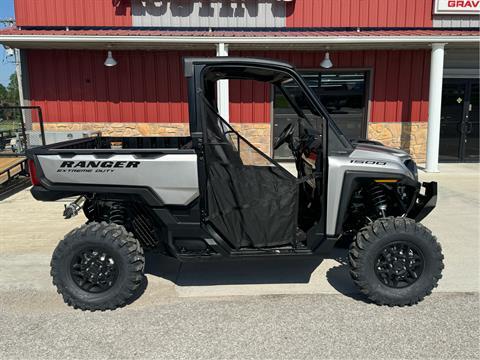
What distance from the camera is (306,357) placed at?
2.73 metres

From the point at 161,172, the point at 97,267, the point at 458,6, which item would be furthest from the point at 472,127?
the point at 97,267

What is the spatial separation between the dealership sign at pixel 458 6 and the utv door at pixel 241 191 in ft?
31.1

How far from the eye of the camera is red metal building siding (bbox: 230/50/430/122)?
10.8 meters

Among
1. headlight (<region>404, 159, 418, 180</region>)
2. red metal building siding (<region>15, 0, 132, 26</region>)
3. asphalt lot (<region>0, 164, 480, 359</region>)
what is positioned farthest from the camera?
red metal building siding (<region>15, 0, 132, 26</region>)

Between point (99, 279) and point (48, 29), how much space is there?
8958 millimetres

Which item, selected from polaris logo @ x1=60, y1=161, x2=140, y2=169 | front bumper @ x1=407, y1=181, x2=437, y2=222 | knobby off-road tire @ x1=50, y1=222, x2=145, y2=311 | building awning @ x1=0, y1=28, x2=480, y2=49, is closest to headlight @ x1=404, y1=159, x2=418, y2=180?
front bumper @ x1=407, y1=181, x2=437, y2=222

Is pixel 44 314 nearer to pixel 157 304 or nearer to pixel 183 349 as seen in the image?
pixel 157 304

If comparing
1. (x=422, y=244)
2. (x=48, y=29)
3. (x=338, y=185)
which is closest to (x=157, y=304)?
(x=338, y=185)

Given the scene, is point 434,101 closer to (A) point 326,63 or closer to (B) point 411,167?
(A) point 326,63

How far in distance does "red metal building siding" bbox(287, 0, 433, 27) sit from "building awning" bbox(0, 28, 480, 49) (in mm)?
773

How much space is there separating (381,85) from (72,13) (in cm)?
831

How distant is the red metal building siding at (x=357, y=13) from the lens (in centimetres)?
1033

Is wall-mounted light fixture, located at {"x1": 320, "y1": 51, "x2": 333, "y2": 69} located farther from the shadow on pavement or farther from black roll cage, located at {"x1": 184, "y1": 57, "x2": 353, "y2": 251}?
black roll cage, located at {"x1": 184, "y1": 57, "x2": 353, "y2": 251}

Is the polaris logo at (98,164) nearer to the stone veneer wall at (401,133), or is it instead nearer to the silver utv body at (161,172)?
the silver utv body at (161,172)
